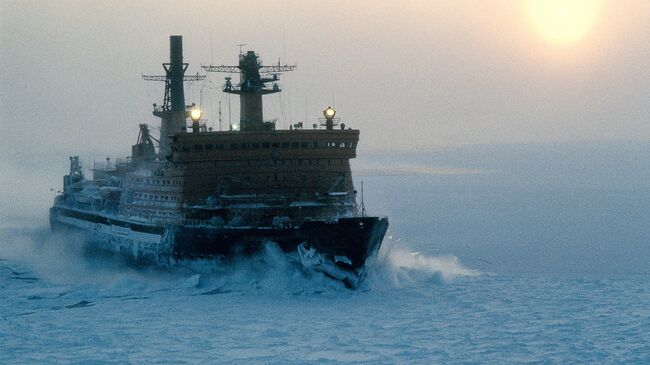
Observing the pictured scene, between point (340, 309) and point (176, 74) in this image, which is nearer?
point (340, 309)

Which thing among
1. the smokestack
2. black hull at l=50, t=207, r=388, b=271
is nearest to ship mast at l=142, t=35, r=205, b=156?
the smokestack

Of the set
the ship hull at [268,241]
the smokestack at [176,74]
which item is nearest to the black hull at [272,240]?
the ship hull at [268,241]

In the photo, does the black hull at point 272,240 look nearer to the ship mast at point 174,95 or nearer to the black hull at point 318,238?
the black hull at point 318,238

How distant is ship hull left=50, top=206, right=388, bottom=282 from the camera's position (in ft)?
128

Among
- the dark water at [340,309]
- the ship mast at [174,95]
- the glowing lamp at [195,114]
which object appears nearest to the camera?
the dark water at [340,309]

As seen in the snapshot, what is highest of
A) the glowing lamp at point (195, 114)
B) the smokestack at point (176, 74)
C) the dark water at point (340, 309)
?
the smokestack at point (176, 74)

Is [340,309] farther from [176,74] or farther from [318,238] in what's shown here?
[176,74]

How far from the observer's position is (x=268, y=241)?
39.6 metres

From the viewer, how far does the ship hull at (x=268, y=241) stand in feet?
128

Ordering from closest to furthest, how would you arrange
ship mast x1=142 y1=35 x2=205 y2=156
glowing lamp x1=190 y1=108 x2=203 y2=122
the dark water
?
the dark water, glowing lamp x1=190 y1=108 x2=203 y2=122, ship mast x1=142 y1=35 x2=205 y2=156

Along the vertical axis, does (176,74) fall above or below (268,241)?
above

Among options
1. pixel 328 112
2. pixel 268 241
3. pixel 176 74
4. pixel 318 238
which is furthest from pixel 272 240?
pixel 176 74

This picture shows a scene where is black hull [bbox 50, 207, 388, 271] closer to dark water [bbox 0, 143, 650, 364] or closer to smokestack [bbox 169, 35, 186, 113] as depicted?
dark water [bbox 0, 143, 650, 364]

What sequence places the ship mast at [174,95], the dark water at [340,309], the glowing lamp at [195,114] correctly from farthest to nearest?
the ship mast at [174,95], the glowing lamp at [195,114], the dark water at [340,309]
